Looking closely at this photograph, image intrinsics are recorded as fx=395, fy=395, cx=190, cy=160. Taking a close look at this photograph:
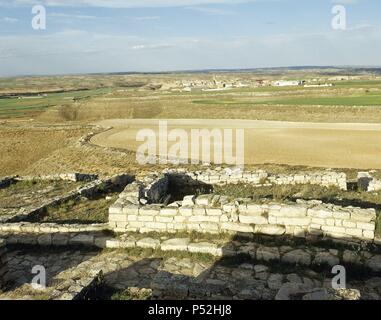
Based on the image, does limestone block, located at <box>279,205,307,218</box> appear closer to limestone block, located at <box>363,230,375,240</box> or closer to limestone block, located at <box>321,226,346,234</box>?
limestone block, located at <box>321,226,346,234</box>

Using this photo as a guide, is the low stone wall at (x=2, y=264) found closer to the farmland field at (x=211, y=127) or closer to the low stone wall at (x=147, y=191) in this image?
the low stone wall at (x=147, y=191)

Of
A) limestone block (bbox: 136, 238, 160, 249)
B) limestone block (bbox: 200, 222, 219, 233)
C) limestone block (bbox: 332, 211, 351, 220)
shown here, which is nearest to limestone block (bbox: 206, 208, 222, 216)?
Answer: limestone block (bbox: 200, 222, 219, 233)

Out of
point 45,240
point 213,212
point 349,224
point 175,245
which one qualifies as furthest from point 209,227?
point 45,240

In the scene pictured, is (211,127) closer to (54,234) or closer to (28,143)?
(28,143)

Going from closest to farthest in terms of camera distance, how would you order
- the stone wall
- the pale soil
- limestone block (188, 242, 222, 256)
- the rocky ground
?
the rocky ground < limestone block (188, 242, 222, 256) < the stone wall < the pale soil
